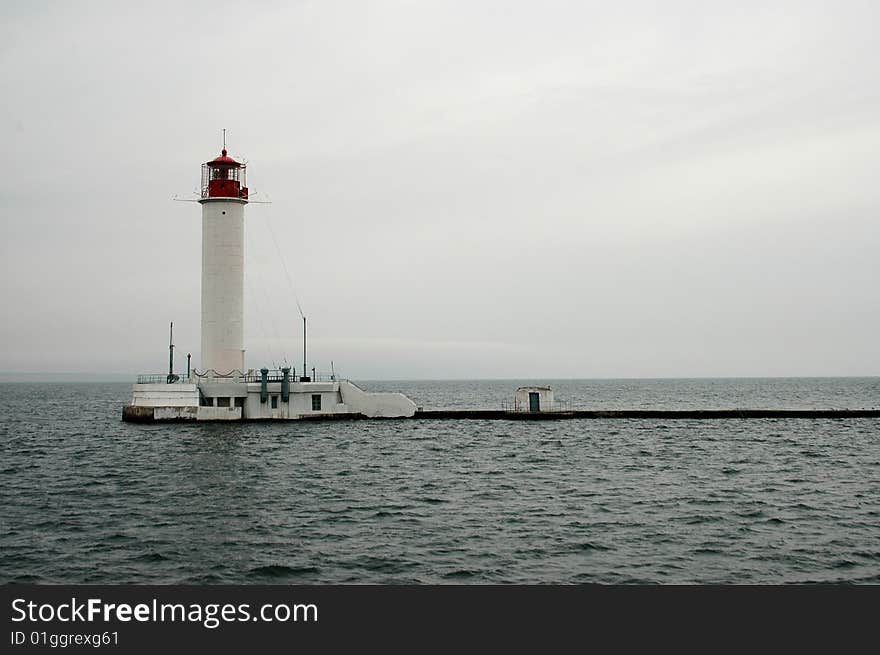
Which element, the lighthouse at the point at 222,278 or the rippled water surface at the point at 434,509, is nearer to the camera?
the rippled water surface at the point at 434,509

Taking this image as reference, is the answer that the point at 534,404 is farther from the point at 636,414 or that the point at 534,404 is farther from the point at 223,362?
the point at 223,362

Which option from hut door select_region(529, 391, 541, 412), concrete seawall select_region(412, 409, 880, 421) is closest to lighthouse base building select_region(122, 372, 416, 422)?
concrete seawall select_region(412, 409, 880, 421)

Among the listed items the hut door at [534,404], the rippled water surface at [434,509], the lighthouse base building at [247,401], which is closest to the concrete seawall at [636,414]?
the hut door at [534,404]

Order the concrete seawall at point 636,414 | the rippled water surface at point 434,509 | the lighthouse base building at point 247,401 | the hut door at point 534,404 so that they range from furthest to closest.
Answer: the hut door at point 534,404
the concrete seawall at point 636,414
the lighthouse base building at point 247,401
the rippled water surface at point 434,509

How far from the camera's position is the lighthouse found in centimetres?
5503

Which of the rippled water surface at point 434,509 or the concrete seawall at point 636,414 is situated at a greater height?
the concrete seawall at point 636,414

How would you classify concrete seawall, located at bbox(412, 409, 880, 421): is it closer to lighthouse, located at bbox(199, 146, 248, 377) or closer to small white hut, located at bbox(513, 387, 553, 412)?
small white hut, located at bbox(513, 387, 553, 412)

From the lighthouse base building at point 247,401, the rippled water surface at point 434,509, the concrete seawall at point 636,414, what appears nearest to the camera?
the rippled water surface at point 434,509

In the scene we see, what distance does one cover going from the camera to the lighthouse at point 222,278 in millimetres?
55031

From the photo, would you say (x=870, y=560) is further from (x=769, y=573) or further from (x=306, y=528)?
(x=306, y=528)

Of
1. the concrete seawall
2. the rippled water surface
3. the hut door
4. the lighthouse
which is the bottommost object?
the rippled water surface

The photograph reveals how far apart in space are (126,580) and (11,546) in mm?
5808

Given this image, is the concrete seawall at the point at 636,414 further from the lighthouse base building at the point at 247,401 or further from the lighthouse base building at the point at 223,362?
the lighthouse base building at the point at 223,362

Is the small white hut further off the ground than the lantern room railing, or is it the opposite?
the lantern room railing
